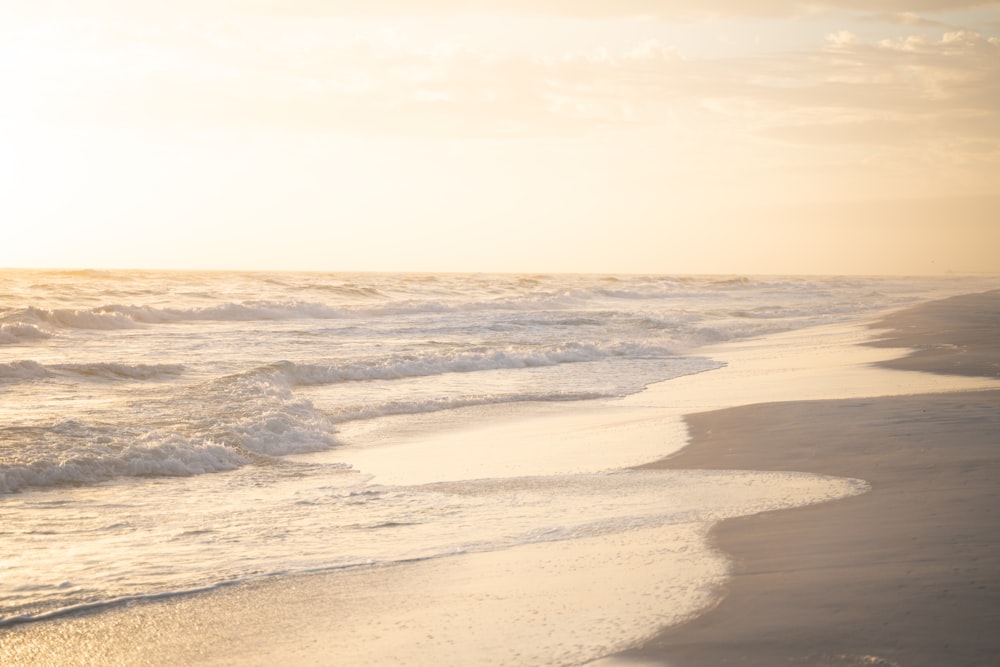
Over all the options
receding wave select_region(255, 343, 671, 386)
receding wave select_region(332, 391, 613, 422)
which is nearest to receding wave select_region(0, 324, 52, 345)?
receding wave select_region(255, 343, 671, 386)

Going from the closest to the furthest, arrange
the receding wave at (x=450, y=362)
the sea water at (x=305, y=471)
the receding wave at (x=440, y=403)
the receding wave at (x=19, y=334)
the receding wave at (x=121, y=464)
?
the sea water at (x=305, y=471) → the receding wave at (x=121, y=464) → the receding wave at (x=440, y=403) → the receding wave at (x=450, y=362) → the receding wave at (x=19, y=334)

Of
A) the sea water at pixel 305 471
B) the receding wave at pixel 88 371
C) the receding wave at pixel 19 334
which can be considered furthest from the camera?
the receding wave at pixel 19 334

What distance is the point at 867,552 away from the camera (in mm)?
5117

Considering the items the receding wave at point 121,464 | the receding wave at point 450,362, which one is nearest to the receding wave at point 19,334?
the receding wave at point 450,362

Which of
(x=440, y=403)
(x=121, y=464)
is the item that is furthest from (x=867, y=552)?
(x=440, y=403)

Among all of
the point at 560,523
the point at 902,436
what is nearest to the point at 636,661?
the point at 560,523

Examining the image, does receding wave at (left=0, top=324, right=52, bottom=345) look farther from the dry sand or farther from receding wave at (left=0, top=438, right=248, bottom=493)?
the dry sand

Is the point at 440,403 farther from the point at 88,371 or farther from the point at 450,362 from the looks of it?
the point at 88,371

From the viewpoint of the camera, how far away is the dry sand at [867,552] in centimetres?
388

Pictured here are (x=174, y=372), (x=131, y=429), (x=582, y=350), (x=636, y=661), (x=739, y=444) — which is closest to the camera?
(x=636, y=661)

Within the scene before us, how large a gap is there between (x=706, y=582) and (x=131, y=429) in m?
7.68

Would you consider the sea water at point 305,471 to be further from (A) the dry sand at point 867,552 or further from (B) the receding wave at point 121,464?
(A) the dry sand at point 867,552

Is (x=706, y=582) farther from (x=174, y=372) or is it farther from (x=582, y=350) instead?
(x=582, y=350)

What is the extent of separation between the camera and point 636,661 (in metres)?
3.94
